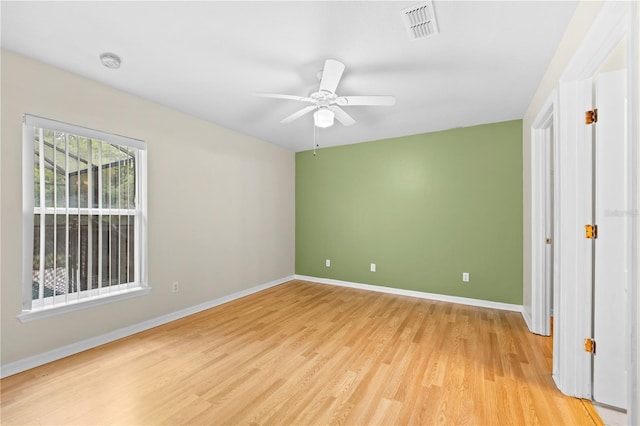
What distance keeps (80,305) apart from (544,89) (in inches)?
182

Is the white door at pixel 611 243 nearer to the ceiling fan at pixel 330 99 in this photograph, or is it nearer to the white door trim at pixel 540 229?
the white door trim at pixel 540 229

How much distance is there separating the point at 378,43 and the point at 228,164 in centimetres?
278

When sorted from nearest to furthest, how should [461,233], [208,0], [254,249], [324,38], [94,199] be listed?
[208,0] → [324,38] → [94,199] → [461,233] → [254,249]

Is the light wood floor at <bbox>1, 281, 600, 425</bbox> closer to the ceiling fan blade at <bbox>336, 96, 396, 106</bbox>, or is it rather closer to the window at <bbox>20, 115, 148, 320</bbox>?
the window at <bbox>20, 115, 148, 320</bbox>

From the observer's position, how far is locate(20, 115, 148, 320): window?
234 centimetres

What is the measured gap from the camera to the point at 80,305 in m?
2.57

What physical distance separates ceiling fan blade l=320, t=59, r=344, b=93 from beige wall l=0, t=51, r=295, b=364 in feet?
7.02

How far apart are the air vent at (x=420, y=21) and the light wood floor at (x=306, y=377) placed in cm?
250

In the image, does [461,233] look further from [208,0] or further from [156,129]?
[156,129]

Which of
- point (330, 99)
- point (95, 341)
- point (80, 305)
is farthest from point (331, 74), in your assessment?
point (95, 341)

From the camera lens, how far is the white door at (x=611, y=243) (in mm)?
1739

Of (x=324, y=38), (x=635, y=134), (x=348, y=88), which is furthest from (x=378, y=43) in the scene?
(x=635, y=134)

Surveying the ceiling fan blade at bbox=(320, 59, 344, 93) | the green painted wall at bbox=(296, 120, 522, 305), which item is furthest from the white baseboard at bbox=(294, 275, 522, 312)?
the ceiling fan blade at bbox=(320, 59, 344, 93)

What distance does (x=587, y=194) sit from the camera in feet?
6.17
